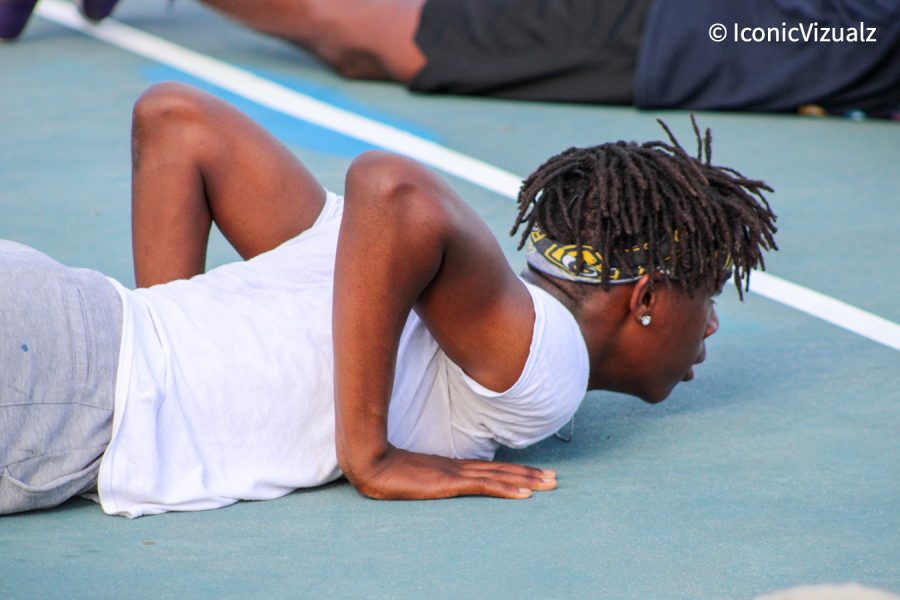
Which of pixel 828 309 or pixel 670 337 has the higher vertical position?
pixel 670 337

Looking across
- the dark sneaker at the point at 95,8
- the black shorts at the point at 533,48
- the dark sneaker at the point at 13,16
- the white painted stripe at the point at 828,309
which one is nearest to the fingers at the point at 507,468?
the white painted stripe at the point at 828,309

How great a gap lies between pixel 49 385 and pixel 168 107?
0.83 meters

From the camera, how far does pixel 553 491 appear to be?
2.65 m

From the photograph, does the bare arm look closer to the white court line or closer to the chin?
the chin

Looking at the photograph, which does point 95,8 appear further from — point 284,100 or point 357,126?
point 357,126

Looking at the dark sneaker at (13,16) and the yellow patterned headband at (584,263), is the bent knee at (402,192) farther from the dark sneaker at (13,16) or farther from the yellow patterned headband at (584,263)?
the dark sneaker at (13,16)

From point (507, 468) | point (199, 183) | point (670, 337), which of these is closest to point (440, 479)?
point (507, 468)

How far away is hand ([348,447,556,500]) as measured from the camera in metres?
2.55

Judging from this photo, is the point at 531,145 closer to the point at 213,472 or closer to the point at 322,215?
the point at 322,215

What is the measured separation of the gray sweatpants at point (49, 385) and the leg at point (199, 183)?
526mm

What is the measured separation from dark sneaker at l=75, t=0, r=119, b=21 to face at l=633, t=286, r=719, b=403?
15.0 ft

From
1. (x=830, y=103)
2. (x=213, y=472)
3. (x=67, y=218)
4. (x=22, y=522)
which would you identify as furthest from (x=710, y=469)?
(x=830, y=103)

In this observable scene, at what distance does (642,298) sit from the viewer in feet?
8.84

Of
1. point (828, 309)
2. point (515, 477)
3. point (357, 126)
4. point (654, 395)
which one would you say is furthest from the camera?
point (357, 126)
